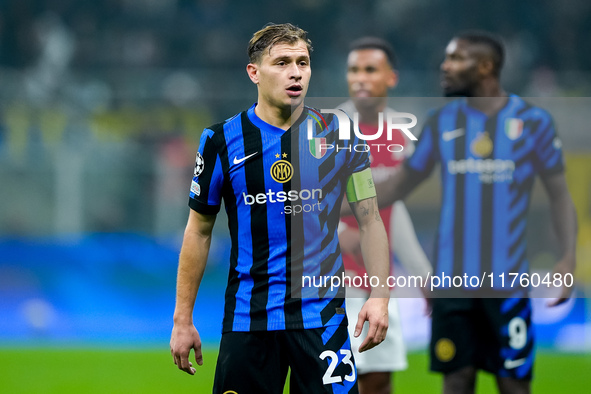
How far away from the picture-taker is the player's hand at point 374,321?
10.1 ft

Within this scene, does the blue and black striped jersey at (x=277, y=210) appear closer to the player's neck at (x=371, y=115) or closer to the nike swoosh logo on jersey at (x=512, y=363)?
the player's neck at (x=371, y=115)

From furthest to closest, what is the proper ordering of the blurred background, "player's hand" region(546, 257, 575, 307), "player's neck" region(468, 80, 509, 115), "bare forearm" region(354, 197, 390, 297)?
1. the blurred background
2. "player's neck" region(468, 80, 509, 115)
3. "player's hand" region(546, 257, 575, 307)
4. "bare forearm" region(354, 197, 390, 297)

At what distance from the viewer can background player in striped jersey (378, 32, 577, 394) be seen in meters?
4.32

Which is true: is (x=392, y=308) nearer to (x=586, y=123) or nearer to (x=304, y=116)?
(x=304, y=116)

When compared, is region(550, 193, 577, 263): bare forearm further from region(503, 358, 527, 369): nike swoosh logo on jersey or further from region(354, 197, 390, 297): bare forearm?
region(354, 197, 390, 297): bare forearm

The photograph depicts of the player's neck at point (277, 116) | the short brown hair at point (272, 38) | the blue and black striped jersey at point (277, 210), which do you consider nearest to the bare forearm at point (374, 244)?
the blue and black striped jersey at point (277, 210)

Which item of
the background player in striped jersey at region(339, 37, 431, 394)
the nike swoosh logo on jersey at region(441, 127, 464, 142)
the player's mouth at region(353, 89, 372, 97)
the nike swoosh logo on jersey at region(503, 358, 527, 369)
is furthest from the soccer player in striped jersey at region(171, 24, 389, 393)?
the player's mouth at region(353, 89, 372, 97)

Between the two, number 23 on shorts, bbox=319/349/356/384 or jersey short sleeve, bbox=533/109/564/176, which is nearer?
number 23 on shorts, bbox=319/349/356/384

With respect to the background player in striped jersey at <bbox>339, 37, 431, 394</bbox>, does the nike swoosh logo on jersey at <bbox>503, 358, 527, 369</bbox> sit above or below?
below

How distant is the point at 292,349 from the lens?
320 cm

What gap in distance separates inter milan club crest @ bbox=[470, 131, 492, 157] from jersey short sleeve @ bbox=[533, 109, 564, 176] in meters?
0.23

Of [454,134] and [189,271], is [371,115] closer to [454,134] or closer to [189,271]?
[454,134]

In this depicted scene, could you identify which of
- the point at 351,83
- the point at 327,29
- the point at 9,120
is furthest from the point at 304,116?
the point at 327,29

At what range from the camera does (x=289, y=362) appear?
3.23 metres
